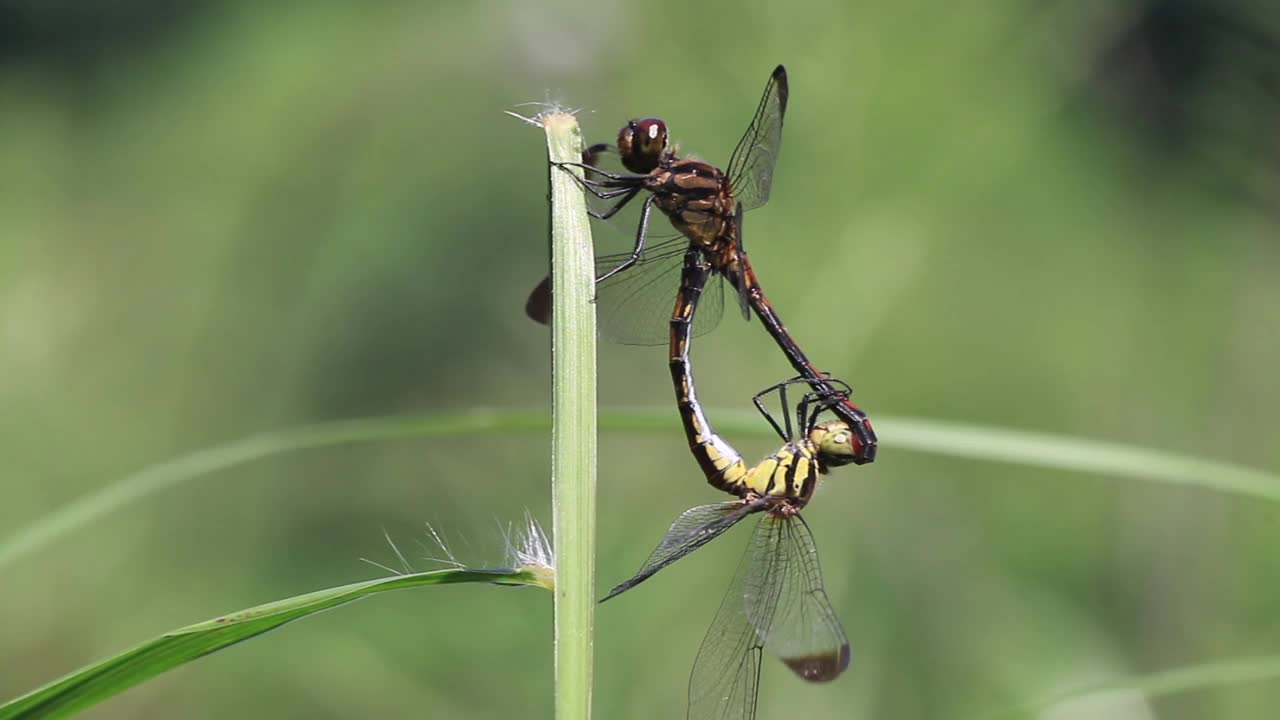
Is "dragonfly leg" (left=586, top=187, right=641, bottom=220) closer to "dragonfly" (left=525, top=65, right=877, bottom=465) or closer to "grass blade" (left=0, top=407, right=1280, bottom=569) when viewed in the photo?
"dragonfly" (left=525, top=65, right=877, bottom=465)

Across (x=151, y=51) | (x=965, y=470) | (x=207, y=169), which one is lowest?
(x=965, y=470)

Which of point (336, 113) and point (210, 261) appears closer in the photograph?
point (210, 261)

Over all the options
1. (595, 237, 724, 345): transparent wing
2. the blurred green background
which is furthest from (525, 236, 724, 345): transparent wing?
the blurred green background

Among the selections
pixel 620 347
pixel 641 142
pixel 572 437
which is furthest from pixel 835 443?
pixel 620 347

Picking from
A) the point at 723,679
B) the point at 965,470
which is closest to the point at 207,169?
the point at 965,470

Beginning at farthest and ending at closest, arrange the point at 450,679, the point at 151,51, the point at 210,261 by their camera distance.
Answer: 1. the point at 151,51
2. the point at 210,261
3. the point at 450,679

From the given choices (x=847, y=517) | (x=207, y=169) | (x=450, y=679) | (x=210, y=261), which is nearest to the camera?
(x=450, y=679)

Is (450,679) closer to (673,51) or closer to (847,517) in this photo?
(847,517)

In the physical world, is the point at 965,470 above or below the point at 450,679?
above
